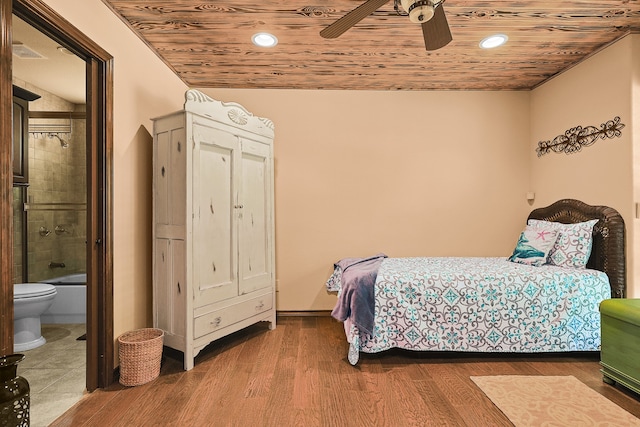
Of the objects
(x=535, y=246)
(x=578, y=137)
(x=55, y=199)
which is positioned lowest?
(x=535, y=246)

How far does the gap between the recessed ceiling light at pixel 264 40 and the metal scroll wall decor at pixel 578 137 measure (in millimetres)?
2876

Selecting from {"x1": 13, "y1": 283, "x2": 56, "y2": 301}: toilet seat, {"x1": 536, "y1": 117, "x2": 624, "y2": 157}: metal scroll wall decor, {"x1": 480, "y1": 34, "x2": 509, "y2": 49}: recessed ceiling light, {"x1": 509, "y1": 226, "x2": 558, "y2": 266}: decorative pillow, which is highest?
{"x1": 480, "y1": 34, "x2": 509, "y2": 49}: recessed ceiling light

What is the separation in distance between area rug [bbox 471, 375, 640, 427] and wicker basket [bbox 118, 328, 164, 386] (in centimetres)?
217

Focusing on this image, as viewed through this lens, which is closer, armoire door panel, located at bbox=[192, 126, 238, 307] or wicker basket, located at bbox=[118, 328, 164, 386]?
wicker basket, located at bbox=[118, 328, 164, 386]

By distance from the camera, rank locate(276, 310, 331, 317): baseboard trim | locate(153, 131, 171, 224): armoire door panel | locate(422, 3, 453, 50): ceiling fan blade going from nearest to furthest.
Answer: locate(422, 3, 453, 50): ceiling fan blade → locate(153, 131, 171, 224): armoire door panel → locate(276, 310, 331, 317): baseboard trim

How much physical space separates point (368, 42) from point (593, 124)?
215cm

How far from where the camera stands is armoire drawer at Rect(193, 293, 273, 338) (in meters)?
2.50

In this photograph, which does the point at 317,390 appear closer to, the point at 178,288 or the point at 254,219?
the point at 178,288

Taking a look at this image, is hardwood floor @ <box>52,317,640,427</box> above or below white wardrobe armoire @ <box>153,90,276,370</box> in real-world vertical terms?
below

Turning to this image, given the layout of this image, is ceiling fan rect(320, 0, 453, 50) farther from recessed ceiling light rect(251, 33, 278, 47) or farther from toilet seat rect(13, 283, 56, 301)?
toilet seat rect(13, 283, 56, 301)

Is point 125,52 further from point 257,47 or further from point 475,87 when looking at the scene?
point 475,87

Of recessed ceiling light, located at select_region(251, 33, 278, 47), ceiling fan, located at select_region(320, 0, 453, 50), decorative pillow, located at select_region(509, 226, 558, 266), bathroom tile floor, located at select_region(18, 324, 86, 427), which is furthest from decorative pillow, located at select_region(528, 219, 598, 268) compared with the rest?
bathroom tile floor, located at select_region(18, 324, 86, 427)

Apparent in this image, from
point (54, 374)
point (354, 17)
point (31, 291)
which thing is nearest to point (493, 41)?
point (354, 17)

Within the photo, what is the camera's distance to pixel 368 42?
273 centimetres
